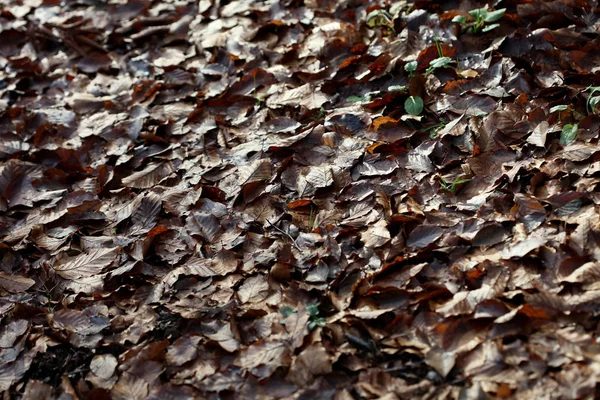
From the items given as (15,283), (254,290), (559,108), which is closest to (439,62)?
(559,108)

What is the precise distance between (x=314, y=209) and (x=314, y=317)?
608 millimetres

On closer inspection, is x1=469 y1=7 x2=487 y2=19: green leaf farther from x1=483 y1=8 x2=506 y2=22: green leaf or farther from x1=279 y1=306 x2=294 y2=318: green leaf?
x1=279 y1=306 x2=294 y2=318: green leaf

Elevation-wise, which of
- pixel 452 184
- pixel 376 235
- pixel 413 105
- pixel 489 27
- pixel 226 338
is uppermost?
pixel 489 27

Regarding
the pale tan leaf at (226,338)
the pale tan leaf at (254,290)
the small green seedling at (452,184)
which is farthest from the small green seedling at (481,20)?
the pale tan leaf at (226,338)

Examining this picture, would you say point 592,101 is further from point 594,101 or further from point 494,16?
point 494,16

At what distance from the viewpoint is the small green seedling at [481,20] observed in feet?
10.9

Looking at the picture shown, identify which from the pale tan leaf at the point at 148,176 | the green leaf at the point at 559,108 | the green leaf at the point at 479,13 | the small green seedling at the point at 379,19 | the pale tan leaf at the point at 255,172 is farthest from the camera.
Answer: the small green seedling at the point at 379,19

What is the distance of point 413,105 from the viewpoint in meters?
2.99

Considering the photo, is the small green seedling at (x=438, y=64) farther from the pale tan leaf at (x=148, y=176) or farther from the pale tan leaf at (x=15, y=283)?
the pale tan leaf at (x=15, y=283)

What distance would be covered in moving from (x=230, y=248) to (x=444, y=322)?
947 mm

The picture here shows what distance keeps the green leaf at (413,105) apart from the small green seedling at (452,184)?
447 mm

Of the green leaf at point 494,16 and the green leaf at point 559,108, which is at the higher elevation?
the green leaf at point 494,16

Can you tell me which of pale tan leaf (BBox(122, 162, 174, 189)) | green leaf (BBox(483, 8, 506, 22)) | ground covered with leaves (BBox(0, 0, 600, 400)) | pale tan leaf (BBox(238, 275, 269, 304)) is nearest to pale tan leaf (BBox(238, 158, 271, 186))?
ground covered with leaves (BBox(0, 0, 600, 400))

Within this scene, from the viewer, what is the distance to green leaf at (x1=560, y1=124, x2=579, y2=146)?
2653 mm
